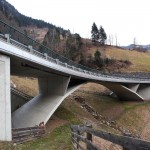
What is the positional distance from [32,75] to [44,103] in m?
2.84

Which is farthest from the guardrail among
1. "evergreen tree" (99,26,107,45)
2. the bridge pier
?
"evergreen tree" (99,26,107,45)

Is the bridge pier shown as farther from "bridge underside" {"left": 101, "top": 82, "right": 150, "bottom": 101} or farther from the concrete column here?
"bridge underside" {"left": 101, "top": 82, "right": 150, "bottom": 101}

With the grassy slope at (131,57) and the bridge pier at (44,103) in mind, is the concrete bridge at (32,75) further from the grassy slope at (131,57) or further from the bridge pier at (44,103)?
the grassy slope at (131,57)

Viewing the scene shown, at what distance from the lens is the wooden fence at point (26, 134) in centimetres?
1889

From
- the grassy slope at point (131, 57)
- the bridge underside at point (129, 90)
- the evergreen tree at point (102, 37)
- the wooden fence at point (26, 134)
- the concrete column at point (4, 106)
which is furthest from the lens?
the evergreen tree at point (102, 37)

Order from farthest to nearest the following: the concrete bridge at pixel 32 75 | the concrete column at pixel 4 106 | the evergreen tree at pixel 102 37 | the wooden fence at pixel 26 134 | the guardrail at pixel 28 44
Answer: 1. the evergreen tree at pixel 102 37
2. the guardrail at pixel 28 44
3. the wooden fence at pixel 26 134
4. the concrete bridge at pixel 32 75
5. the concrete column at pixel 4 106

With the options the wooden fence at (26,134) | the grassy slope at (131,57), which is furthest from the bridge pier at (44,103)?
the grassy slope at (131,57)

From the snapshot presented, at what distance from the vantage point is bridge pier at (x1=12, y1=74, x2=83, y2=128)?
27.1 m

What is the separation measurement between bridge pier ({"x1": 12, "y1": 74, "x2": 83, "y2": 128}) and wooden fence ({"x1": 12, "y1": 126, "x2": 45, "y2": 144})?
3.66 meters

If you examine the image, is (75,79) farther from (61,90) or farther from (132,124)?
(132,124)

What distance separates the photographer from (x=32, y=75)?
2942 centimetres

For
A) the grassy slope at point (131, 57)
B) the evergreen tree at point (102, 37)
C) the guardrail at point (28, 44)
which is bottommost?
the guardrail at point (28, 44)

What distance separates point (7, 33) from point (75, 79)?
60.5 ft

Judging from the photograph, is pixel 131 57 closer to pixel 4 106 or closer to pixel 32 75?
pixel 32 75
